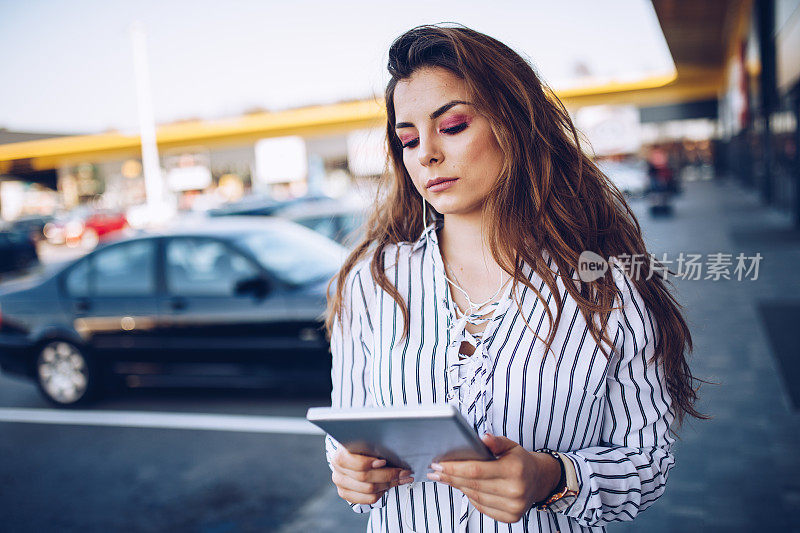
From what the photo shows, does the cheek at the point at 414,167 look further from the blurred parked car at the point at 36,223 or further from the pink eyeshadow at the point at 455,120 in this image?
the blurred parked car at the point at 36,223

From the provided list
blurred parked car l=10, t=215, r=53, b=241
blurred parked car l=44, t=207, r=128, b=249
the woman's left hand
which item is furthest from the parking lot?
blurred parked car l=10, t=215, r=53, b=241

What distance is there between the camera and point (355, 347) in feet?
5.75

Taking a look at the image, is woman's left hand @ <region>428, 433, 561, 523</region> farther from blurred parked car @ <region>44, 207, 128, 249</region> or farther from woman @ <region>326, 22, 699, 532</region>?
blurred parked car @ <region>44, 207, 128, 249</region>

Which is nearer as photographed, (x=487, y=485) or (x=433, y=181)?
(x=487, y=485)

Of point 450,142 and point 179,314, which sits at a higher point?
point 450,142

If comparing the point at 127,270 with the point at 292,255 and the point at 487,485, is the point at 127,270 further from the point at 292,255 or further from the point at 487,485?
the point at 487,485

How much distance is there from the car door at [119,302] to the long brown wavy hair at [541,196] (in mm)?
4723

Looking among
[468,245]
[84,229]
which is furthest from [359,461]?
[84,229]

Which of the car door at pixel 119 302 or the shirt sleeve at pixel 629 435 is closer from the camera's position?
the shirt sleeve at pixel 629 435

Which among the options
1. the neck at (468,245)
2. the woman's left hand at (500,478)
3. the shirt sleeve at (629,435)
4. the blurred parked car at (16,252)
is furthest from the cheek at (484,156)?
the blurred parked car at (16,252)

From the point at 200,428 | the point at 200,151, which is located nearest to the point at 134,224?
the point at 200,151

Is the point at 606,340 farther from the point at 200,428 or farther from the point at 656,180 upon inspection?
the point at 656,180

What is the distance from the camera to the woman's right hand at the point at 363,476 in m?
1.43

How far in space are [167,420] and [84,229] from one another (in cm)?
2492
